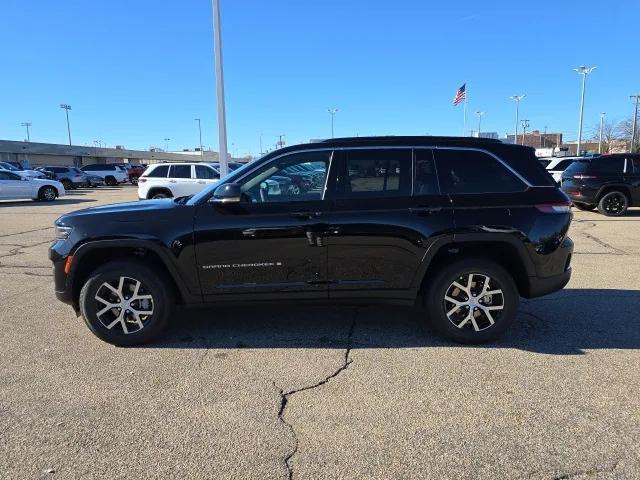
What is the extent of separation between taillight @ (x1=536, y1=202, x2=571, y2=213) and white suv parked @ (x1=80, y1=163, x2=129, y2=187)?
1632 inches

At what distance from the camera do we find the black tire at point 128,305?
4.45 m

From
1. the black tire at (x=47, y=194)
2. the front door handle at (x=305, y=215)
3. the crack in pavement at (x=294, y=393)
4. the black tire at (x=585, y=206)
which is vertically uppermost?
the front door handle at (x=305, y=215)

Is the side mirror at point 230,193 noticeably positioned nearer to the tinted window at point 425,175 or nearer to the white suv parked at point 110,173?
the tinted window at point 425,175

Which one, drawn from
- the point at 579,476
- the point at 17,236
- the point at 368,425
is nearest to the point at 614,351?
the point at 579,476

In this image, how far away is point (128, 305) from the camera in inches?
177

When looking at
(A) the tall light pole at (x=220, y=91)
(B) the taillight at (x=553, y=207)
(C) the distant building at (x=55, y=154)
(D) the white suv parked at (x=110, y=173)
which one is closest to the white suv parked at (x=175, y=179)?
(A) the tall light pole at (x=220, y=91)

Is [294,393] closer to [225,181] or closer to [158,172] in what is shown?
[225,181]

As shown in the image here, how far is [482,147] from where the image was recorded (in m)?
4.60

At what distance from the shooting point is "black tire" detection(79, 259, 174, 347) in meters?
4.45

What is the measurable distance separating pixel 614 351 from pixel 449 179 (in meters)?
2.06

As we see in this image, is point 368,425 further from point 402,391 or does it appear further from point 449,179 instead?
point 449,179

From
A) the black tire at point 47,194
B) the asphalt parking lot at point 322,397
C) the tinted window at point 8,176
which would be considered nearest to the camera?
the asphalt parking lot at point 322,397

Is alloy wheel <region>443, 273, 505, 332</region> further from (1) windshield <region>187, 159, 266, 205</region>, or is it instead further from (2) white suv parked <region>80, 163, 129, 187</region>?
(2) white suv parked <region>80, 163, 129, 187</region>

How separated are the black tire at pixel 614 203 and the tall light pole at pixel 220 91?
1099cm
